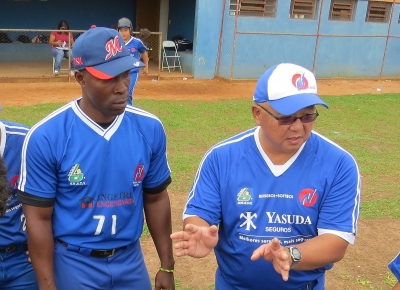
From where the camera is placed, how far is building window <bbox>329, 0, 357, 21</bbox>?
1813cm

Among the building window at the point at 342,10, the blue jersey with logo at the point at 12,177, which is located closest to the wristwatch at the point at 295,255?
the blue jersey with logo at the point at 12,177

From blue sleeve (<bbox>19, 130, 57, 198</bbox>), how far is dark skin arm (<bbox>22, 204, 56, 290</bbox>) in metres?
0.11

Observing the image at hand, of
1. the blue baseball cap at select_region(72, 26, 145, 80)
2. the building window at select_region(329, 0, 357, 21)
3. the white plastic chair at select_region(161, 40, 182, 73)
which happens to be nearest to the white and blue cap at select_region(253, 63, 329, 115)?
the blue baseball cap at select_region(72, 26, 145, 80)

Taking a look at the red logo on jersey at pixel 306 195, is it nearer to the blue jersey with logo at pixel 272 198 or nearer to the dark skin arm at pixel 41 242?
the blue jersey with logo at pixel 272 198

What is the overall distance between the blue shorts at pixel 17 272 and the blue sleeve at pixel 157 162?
0.84 metres

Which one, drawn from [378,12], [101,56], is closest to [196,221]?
[101,56]

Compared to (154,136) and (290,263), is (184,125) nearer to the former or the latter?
(154,136)

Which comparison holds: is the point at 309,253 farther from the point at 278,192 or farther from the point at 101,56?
the point at 101,56

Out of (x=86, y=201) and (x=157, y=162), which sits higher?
(x=157, y=162)

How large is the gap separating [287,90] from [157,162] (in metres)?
0.96

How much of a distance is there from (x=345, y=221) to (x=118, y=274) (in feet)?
4.32

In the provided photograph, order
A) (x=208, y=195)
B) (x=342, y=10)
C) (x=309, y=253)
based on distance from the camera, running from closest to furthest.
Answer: (x=309, y=253), (x=208, y=195), (x=342, y=10)

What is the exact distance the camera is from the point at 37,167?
265 centimetres

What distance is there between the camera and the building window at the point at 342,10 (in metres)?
18.1
